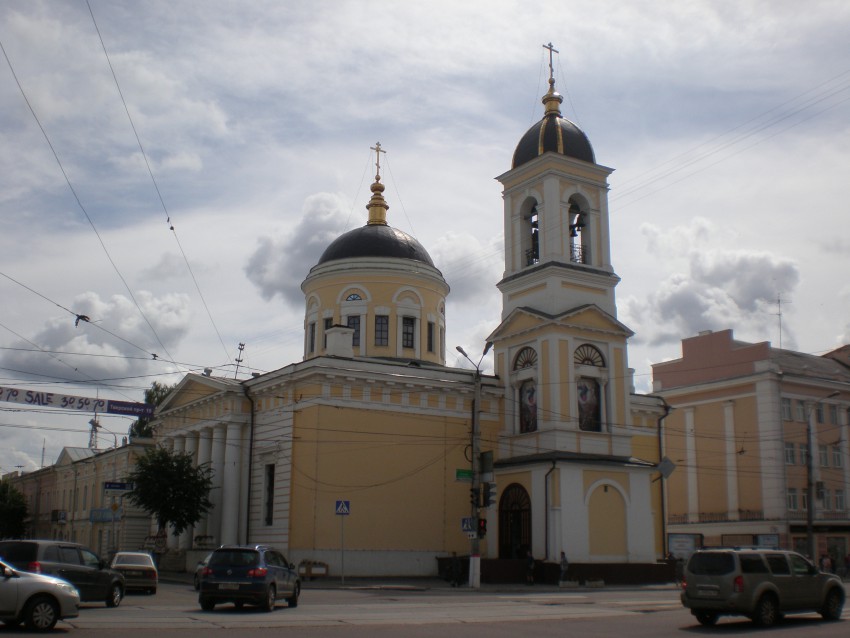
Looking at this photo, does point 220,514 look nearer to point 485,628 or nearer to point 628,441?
point 628,441

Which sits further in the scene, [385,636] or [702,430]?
[702,430]

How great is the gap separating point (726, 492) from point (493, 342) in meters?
17.3

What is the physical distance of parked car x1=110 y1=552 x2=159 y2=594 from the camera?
81.3 feet

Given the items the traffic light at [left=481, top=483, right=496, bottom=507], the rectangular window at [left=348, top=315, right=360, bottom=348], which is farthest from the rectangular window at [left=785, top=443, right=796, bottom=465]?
the traffic light at [left=481, top=483, right=496, bottom=507]

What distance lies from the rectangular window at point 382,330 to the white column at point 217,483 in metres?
7.85

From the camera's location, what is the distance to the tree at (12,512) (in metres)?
71.3

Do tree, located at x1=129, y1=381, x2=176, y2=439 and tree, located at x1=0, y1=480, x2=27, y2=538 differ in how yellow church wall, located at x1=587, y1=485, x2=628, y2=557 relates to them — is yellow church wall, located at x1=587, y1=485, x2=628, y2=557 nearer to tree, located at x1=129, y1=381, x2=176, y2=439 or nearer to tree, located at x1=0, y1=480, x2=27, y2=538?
tree, located at x1=129, y1=381, x2=176, y2=439

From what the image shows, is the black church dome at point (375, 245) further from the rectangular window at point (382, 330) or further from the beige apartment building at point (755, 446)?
the beige apartment building at point (755, 446)

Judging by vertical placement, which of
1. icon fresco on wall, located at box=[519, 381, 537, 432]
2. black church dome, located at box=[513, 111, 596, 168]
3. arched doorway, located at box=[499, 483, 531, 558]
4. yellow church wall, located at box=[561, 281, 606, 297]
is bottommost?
arched doorway, located at box=[499, 483, 531, 558]

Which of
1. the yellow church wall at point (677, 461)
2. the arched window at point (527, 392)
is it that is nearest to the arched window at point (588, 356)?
the arched window at point (527, 392)

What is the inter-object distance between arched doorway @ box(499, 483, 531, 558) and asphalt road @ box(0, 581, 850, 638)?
9.56m

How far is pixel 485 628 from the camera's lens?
51.1ft

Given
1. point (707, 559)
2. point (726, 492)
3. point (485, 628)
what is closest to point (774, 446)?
point (726, 492)

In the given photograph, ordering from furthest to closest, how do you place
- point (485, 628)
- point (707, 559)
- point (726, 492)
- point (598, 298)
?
point (726, 492) → point (598, 298) → point (707, 559) → point (485, 628)
